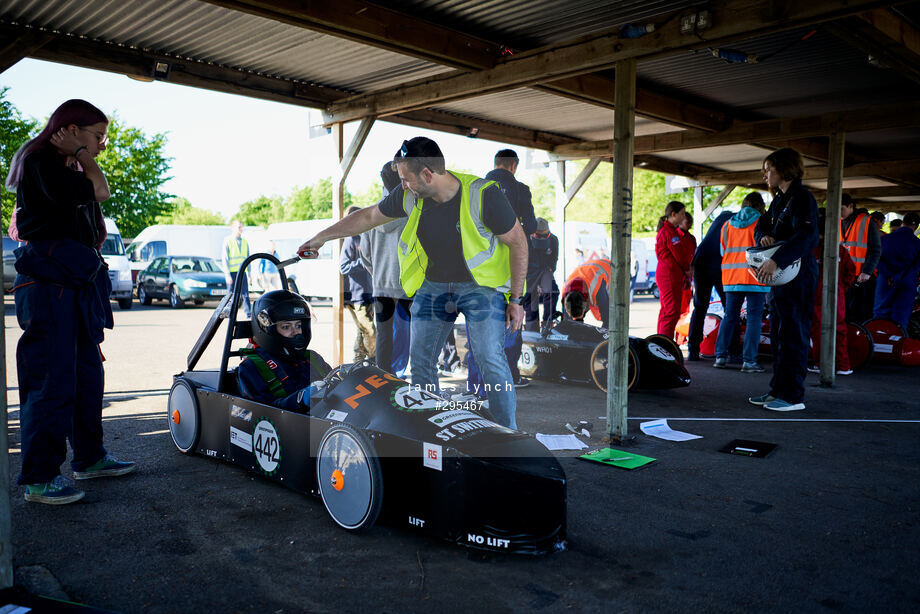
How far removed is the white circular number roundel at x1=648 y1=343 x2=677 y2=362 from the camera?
631 centimetres

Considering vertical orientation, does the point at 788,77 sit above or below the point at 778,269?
above

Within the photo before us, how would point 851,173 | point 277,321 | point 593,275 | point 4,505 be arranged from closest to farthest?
point 4,505 < point 277,321 < point 593,275 < point 851,173

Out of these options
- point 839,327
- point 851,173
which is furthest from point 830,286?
point 851,173

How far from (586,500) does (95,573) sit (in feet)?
7.45

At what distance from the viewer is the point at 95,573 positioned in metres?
2.57

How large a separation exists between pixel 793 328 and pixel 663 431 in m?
1.56

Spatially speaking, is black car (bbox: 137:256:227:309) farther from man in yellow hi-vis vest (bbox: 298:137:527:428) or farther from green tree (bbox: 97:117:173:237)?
man in yellow hi-vis vest (bbox: 298:137:527:428)

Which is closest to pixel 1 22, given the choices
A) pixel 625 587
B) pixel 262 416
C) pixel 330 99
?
pixel 330 99

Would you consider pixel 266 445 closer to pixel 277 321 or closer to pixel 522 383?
pixel 277 321

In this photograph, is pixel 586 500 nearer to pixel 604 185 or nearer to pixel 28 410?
pixel 28 410

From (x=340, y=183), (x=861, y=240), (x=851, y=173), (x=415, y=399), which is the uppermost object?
(x=851, y=173)

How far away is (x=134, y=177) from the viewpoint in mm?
29125

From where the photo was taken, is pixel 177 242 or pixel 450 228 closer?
pixel 450 228

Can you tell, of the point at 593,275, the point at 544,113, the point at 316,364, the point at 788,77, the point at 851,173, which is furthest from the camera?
the point at 851,173
